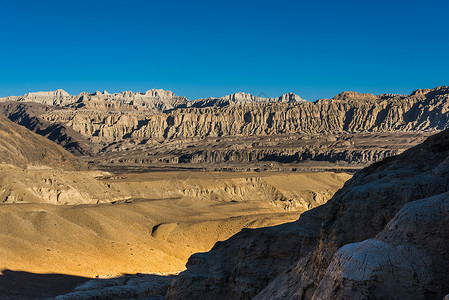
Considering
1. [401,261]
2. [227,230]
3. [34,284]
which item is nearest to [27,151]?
[227,230]

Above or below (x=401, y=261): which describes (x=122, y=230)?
below

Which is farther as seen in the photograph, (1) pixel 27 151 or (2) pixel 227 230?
(1) pixel 27 151

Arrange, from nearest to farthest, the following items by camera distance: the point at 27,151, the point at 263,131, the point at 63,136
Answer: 1. the point at 27,151
2. the point at 63,136
3. the point at 263,131

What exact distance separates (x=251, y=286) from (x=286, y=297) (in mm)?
4251

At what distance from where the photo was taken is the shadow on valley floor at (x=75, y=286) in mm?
24328

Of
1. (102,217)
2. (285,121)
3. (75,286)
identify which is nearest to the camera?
(75,286)

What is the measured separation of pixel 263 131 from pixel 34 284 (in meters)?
163

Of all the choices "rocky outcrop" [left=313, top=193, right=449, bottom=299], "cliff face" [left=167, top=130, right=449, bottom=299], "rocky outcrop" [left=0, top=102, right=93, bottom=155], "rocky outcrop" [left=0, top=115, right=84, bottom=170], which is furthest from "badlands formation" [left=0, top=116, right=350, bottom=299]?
"rocky outcrop" [left=0, top=102, right=93, bottom=155]

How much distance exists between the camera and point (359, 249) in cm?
832

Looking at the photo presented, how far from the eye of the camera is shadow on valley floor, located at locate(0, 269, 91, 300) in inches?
988

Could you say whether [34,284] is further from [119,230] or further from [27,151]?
[27,151]

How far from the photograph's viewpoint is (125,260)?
35500 mm

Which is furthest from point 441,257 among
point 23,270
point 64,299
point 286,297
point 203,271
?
point 23,270

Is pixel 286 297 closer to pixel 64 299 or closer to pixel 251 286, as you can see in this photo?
pixel 251 286
